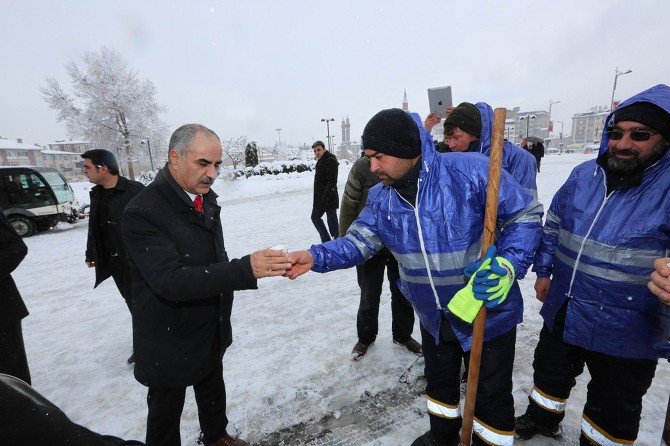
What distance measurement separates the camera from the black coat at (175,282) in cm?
173

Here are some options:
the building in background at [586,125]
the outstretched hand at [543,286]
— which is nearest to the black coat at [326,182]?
the outstretched hand at [543,286]

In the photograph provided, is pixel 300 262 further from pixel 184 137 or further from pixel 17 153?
pixel 17 153

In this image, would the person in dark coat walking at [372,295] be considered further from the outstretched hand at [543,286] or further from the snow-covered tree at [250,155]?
the snow-covered tree at [250,155]

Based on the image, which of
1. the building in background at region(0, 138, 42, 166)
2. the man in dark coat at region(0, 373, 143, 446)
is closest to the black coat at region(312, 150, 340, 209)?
the man in dark coat at region(0, 373, 143, 446)

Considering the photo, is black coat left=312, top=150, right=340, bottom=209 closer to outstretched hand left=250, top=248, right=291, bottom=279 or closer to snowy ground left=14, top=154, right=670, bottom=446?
snowy ground left=14, top=154, right=670, bottom=446

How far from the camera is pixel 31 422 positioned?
27.7 inches

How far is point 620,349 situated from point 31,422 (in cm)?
253

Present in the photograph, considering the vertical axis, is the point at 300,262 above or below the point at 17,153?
below

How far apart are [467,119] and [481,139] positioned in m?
0.23

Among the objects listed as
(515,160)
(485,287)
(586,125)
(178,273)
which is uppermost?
(586,125)

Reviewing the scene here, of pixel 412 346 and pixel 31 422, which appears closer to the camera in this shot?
pixel 31 422

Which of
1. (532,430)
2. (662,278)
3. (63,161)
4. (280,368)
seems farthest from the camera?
(63,161)

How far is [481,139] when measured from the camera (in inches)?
119

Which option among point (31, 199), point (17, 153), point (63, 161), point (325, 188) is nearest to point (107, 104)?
point (31, 199)
